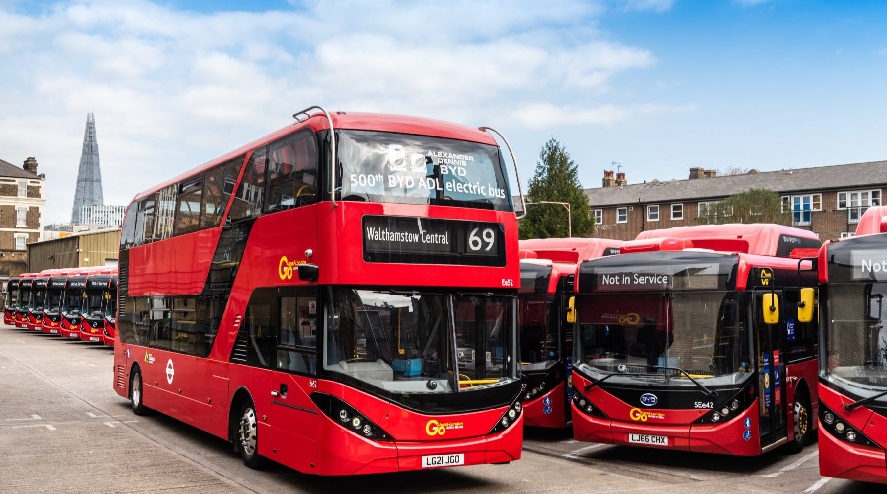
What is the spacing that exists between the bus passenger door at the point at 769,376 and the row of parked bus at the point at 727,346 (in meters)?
0.03

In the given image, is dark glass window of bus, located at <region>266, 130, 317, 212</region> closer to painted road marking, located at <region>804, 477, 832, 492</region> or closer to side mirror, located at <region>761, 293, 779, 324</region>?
side mirror, located at <region>761, 293, 779, 324</region>

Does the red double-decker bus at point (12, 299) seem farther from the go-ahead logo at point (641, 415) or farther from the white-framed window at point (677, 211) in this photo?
the go-ahead logo at point (641, 415)

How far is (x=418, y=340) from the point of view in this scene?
9.95 meters

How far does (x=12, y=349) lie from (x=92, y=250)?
3862 centimetres

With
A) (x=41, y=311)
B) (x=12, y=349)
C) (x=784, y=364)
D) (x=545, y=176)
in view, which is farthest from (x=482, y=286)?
(x=545, y=176)

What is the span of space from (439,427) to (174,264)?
670 centimetres

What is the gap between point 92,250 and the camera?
73.1 metres

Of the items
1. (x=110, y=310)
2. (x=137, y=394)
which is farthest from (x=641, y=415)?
(x=110, y=310)

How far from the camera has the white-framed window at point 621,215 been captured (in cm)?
7031

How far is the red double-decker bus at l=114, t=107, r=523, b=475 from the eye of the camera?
9.71m

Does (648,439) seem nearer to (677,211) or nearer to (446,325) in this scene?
(446,325)

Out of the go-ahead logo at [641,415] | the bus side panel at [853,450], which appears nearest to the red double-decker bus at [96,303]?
the go-ahead logo at [641,415]

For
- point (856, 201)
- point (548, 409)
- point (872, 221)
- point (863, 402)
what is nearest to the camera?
point (863, 402)

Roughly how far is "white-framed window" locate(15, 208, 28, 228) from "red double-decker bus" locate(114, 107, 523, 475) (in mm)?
96583
